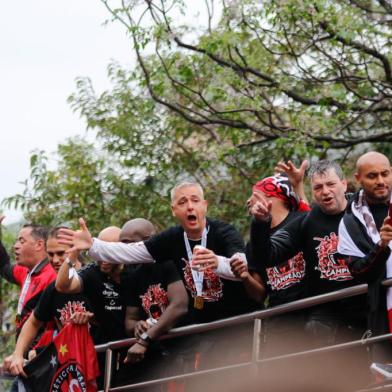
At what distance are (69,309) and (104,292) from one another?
1.31 feet

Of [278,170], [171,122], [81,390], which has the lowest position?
[81,390]

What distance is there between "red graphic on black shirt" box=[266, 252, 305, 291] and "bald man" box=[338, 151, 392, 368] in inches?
20.9

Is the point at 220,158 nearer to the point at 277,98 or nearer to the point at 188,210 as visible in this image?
the point at 277,98

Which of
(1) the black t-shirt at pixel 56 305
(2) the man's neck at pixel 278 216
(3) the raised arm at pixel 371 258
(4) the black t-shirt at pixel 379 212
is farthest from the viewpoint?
(1) the black t-shirt at pixel 56 305

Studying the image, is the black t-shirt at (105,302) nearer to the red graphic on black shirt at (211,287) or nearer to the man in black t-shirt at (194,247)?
the man in black t-shirt at (194,247)

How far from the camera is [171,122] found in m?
13.8

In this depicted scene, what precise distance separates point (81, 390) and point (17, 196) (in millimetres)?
6009

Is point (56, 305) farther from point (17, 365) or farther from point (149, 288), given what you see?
point (149, 288)

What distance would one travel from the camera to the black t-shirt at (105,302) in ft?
28.3

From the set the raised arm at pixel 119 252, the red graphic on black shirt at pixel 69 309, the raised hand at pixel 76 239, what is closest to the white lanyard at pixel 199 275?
the raised arm at pixel 119 252

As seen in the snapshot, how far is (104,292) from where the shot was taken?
866 cm

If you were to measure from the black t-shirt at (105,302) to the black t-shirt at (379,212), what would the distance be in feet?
7.75

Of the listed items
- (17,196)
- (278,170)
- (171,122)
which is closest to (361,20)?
(171,122)

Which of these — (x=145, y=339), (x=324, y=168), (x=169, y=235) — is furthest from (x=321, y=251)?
(x=145, y=339)
